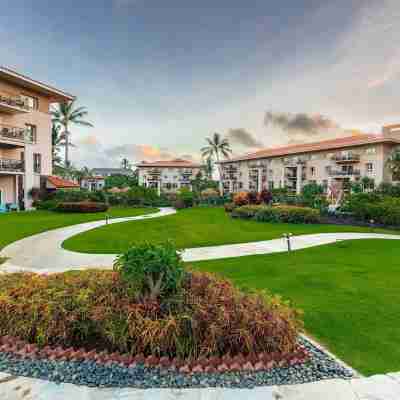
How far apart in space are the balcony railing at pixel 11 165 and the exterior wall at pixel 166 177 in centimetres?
4455

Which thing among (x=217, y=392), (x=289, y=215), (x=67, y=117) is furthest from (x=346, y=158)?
(x=217, y=392)

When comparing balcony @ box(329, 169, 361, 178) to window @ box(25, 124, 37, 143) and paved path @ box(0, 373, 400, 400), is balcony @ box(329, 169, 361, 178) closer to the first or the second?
window @ box(25, 124, 37, 143)

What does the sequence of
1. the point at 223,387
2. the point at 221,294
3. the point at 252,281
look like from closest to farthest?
1. the point at 223,387
2. the point at 221,294
3. the point at 252,281

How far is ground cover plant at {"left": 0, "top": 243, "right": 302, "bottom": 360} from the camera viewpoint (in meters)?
3.55

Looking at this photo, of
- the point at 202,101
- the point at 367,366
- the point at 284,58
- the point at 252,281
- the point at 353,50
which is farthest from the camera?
the point at 202,101

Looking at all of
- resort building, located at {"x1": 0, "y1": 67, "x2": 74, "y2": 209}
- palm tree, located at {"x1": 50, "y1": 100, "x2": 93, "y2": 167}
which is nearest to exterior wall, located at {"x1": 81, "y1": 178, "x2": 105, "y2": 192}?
palm tree, located at {"x1": 50, "y1": 100, "x2": 93, "y2": 167}

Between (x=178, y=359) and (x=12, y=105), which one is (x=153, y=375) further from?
(x=12, y=105)

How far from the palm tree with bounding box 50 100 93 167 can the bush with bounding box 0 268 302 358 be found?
128 ft

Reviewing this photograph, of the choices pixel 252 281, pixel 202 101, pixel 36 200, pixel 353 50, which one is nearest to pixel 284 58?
pixel 353 50

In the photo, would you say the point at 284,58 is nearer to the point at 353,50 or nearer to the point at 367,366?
the point at 353,50

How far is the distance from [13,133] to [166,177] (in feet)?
156

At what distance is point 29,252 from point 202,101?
19.2 m

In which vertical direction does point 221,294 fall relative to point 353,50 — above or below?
below

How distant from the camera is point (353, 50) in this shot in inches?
629
